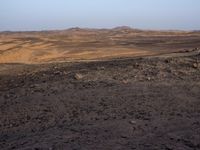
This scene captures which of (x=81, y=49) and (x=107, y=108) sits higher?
(x=107, y=108)

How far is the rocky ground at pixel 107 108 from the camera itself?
281 inches

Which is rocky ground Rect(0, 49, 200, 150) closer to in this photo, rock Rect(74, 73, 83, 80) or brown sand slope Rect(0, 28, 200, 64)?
rock Rect(74, 73, 83, 80)

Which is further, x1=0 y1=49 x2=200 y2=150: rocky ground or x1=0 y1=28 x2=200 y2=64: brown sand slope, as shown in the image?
x1=0 y1=28 x2=200 y2=64: brown sand slope

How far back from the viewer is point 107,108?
9031 millimetres

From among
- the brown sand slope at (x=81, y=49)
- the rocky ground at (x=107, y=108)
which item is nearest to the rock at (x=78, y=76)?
the rocky ground at (x=107, y=108)

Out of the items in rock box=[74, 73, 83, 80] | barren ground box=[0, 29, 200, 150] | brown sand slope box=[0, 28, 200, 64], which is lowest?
brown sand slope box=[0, 28, 200, 64]

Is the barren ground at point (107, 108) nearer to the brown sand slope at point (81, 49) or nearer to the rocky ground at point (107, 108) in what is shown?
the rocky ground at point (107, 108)

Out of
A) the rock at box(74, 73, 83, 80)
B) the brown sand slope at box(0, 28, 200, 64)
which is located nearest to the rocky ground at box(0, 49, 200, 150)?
the rock at box(74, 73, 83, 80)

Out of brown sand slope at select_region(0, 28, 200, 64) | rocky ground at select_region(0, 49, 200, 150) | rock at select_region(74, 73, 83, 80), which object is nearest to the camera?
rocky ground at select_region(0, 49, 200, 150)

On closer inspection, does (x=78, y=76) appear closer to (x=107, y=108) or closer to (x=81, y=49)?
(x=107, y=108)

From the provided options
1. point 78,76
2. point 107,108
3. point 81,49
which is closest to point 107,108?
point 107,108

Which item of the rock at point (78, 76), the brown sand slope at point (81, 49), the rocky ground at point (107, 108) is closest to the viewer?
the rocky ground at point (107, 108)

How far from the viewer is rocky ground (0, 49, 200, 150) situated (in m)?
7.12

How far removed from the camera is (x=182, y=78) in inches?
425
